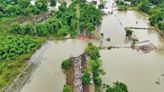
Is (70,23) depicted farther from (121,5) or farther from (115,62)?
(121,5)

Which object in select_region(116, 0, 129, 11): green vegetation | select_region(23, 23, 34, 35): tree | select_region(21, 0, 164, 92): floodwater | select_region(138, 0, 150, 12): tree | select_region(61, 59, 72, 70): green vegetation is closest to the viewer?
select_region(21, 0, 164, 92): floodwater

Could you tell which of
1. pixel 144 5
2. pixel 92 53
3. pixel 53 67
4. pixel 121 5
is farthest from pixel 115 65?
pixel 121 5

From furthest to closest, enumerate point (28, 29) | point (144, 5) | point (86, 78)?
point (144, 5) → point (28, 29) → point (86, 78)

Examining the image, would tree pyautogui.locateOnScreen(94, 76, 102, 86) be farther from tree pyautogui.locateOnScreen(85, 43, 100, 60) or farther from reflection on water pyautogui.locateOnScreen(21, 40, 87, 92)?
tree pyautogui.locateOnScreen(85, 43, 100, 60)

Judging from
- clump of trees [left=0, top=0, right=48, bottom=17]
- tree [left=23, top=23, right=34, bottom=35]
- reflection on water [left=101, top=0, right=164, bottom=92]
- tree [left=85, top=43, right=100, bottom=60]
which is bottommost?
reflection on water [left=101, top=0, right=164, bottom=92]

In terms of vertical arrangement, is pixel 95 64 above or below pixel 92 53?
below

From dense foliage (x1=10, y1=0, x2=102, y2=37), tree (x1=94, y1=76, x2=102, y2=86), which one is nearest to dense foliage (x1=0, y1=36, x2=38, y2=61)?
dense foliage (x1=10, y1=0, x2=102, y2=37)

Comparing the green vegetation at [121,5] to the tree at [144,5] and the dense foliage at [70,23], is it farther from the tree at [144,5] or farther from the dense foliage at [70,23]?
the dense foliage at [70,23]

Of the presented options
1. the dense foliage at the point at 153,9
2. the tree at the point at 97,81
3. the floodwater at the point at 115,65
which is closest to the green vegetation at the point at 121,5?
the dense foliage at the point at 153,9
